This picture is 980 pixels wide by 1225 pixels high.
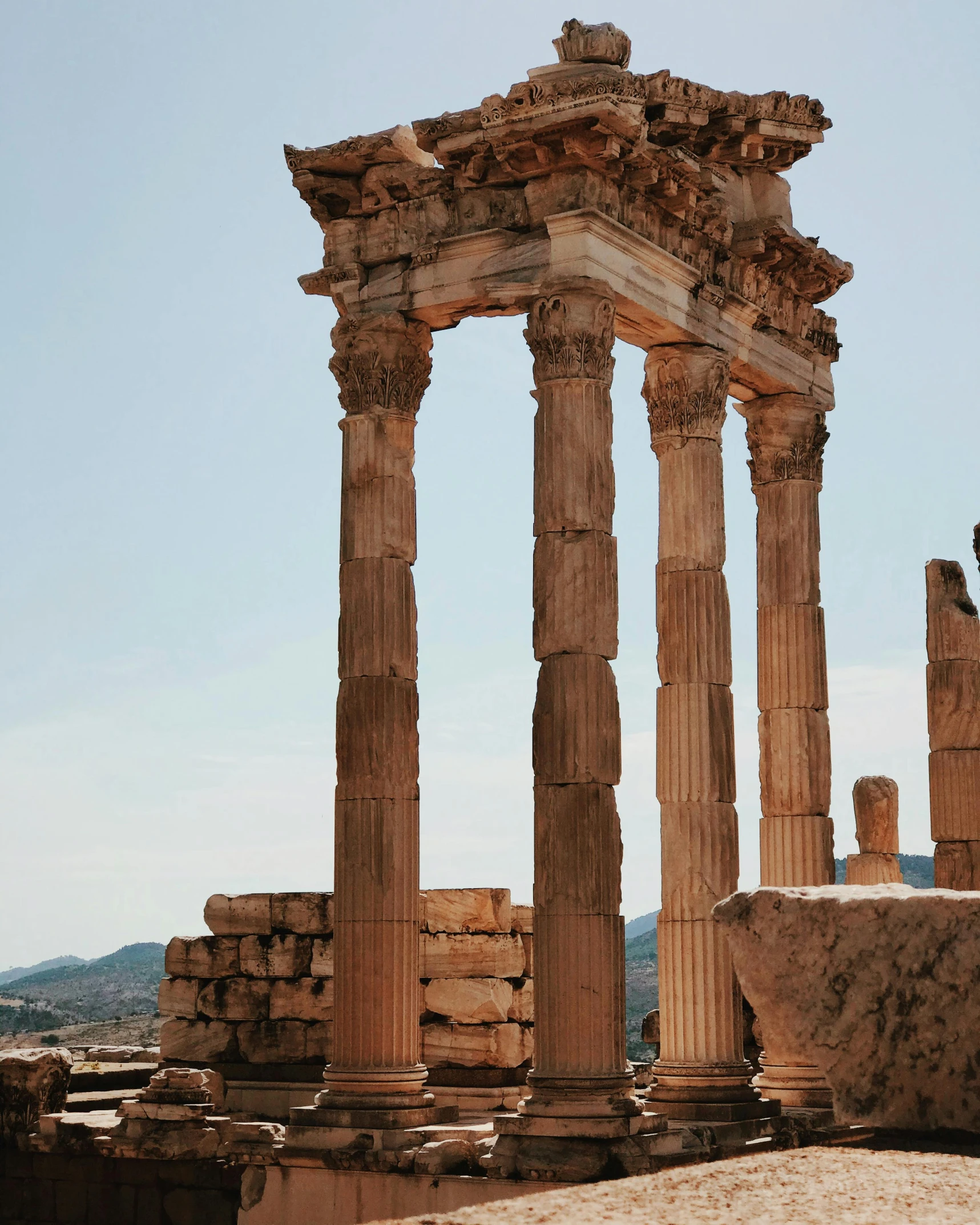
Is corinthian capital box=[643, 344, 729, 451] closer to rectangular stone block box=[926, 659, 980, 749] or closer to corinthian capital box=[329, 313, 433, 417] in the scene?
corinthian capital box=[329, 313, 433, 417]

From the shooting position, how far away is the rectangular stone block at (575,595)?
749 inches

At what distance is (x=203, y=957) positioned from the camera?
25609mm

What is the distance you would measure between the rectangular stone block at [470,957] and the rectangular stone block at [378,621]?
15.6ft

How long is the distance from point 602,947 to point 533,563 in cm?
398

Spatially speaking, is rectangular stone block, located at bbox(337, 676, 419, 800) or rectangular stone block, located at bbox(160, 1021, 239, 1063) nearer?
rectangular stone block, located at bbox(337, 676, 419, 800)

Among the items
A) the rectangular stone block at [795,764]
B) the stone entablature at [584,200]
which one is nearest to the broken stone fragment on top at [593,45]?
the stone entablature at [584,200]

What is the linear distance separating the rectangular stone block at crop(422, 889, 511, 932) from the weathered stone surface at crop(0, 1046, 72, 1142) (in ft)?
16.7

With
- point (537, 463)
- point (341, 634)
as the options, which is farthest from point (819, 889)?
point (341, 634)

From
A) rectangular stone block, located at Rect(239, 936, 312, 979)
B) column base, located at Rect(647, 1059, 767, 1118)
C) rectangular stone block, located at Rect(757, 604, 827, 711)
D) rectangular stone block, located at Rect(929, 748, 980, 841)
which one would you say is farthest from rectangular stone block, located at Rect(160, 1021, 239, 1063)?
rectangular stone block, located at Rect(929, 748, 980, 841)

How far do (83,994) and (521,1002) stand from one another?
78452 mm

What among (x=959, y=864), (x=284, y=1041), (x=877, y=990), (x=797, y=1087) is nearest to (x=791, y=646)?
(x=959, y=864)

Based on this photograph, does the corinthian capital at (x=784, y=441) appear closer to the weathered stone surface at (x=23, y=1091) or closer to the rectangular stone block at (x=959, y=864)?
the rectangular stone block at (x=959, y=864)

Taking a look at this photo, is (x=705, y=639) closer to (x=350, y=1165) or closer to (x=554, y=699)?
(x=554, y=699)

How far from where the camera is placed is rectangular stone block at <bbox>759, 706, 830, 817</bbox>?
76.6 ft
